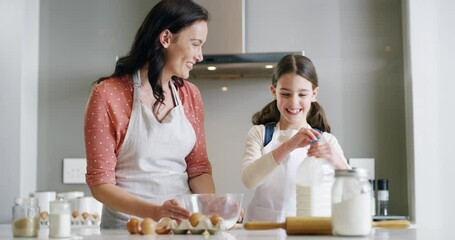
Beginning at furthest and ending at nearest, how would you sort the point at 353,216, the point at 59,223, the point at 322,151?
1. the point at 322,151
2. the point at 59,223
3. the point at 353,216

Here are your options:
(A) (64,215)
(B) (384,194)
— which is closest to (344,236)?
(A) (64,215)

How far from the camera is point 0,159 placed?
9.85 ft

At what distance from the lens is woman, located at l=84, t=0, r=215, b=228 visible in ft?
5.98

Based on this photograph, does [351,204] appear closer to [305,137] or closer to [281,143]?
[305,137]

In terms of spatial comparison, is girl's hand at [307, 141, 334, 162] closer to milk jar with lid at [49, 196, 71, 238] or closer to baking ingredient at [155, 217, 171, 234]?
baking ingredient at [155, 217, 171, 234]

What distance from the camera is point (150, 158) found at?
189cm

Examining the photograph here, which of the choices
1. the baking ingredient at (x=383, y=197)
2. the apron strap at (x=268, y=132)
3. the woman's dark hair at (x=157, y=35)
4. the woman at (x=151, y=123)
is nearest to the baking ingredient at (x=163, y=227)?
the woman at (x=151, y=123)

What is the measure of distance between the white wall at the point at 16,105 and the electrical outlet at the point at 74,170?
149 millimetres

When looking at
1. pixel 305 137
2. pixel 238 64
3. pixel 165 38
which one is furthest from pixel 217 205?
pixel 238 64

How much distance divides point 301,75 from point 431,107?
875 mm

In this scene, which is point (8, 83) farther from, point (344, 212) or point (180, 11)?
point (344, 212)

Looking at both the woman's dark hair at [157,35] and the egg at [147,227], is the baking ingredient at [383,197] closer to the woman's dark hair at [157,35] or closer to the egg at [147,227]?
the woman's dark hair at [157,35]

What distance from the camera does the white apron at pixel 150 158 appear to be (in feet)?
6.17

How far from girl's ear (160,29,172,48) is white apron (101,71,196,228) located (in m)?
0.13
